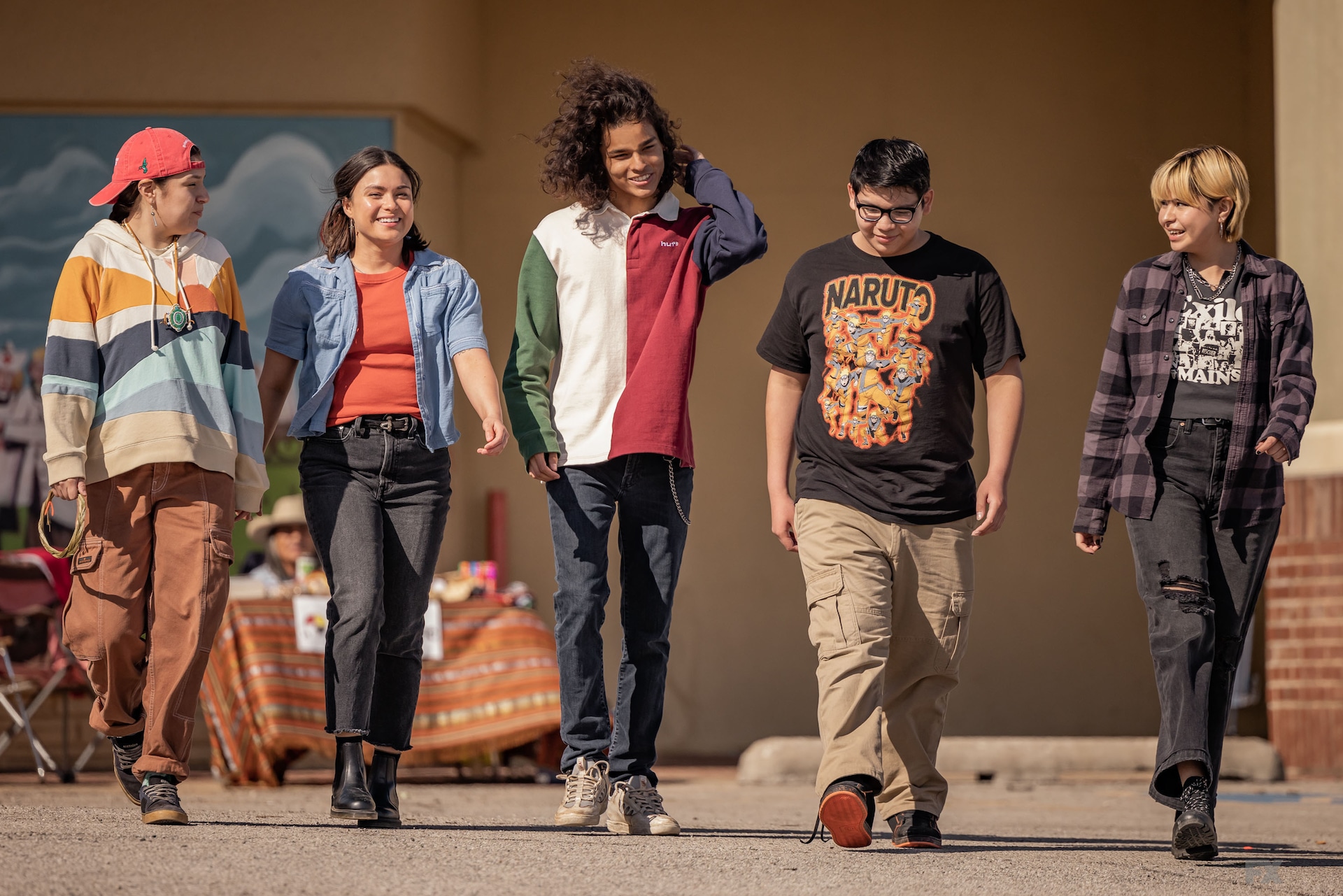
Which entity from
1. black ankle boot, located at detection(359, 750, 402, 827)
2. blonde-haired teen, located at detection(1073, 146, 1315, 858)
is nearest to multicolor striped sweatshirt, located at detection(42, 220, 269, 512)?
black ankle boot, located at detection(359, 750, 402, 827)

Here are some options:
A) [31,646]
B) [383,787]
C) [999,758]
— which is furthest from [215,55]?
[383,787]

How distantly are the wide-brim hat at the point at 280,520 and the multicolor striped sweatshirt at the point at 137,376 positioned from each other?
5.07 metres

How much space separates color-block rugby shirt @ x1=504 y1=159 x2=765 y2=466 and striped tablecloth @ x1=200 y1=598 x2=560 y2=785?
12.4ft

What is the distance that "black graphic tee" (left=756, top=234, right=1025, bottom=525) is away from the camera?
4348 mm

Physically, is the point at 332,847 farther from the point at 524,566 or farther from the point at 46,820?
the point at 524,566

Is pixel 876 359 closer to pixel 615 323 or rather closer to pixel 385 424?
pixel 615 323

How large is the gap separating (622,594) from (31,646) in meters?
5.37

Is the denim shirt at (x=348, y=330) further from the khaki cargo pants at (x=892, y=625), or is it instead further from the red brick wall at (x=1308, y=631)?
the red brick wall at (x=1308, y=631)

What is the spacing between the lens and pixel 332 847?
3.74 m

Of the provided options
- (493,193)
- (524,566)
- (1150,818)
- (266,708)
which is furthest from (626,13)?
(1150,818)

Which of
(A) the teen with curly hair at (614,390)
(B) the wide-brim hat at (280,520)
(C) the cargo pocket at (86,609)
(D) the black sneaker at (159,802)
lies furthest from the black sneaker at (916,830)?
(B) the wide-brim hat at (280,520)

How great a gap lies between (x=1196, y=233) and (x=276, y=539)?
6.46 metres

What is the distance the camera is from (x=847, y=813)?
13.3 feet

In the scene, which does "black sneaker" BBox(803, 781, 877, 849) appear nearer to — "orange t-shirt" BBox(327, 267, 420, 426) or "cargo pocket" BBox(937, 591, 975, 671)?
"cargo pocket" BBox(937, 591, 975, 671)
